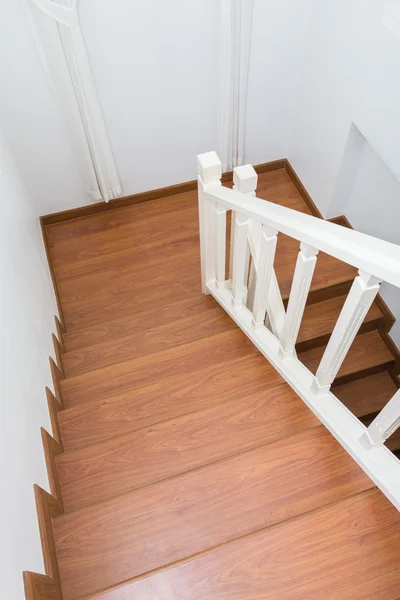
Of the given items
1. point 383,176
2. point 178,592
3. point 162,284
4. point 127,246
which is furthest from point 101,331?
point 383,176

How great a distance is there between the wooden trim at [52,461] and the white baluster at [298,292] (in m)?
0.97

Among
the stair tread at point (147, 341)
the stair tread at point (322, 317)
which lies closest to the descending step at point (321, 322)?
the stair tread at point (322, 317)

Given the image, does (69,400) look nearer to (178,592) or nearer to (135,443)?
(135,443)

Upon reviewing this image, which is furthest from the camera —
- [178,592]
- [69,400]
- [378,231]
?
[378,231]

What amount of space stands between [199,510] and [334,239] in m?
0.99

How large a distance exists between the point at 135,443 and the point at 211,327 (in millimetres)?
918

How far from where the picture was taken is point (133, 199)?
3.42 metres

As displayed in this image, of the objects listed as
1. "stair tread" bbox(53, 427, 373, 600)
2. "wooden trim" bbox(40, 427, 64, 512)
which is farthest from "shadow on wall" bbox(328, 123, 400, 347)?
"wooden trim" bbox(40, 427, 64, 512)

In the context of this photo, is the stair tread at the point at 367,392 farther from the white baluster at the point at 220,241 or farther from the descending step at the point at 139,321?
the white baluster at the point at 220,241

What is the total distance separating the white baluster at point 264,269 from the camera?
1577mm

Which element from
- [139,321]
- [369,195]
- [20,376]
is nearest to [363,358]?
[369,195]

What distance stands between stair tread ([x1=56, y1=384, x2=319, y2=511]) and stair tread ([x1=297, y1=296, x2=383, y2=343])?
99 centimetres

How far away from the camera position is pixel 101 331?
2732 mm

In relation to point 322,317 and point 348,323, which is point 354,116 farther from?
point 348,323
